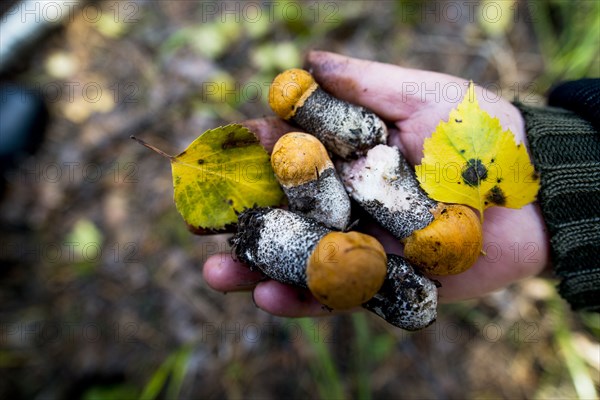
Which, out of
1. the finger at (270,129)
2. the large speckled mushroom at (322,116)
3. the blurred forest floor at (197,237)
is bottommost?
the blurred forest floor at (197,237)

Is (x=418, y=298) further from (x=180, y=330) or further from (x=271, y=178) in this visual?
(x=180, y=330)

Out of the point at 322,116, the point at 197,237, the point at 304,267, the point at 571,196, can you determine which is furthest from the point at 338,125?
the point at 197,237

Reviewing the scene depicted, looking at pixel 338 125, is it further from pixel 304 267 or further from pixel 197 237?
pixel 197 237

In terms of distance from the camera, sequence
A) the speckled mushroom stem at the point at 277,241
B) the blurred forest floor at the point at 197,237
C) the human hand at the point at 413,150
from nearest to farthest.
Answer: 1. the speckled mushroom stem at the point at 277,241
2. the human hand at the point at 413,150
3. the blurred forest floor at the point at 197,237

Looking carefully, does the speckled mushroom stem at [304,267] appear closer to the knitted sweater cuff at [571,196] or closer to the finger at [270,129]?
the finger at [270,129]

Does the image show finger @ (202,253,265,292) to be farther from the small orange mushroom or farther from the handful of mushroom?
the small orange mushroom

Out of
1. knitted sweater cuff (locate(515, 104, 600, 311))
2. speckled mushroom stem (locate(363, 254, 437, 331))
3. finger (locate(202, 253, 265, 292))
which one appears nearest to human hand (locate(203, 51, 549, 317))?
finger (locate(202, 253, 265, 292))

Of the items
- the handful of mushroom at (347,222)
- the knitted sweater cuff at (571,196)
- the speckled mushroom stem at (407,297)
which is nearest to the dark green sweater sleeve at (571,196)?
the knitted sweater cuff at (571,196)
